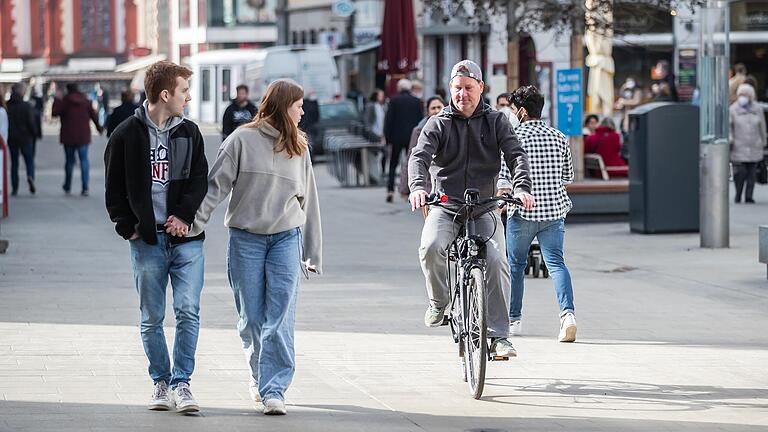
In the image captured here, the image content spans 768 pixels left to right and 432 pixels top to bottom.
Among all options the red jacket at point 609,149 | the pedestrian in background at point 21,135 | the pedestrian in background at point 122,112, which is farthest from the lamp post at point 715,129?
the pedestrian in background at point 21,135

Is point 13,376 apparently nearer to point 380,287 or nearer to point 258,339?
point 258,339

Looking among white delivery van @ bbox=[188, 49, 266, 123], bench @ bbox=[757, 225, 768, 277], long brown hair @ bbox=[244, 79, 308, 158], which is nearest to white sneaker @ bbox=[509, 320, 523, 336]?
long brown hair @ bbox=[244, 79, 308, 158]

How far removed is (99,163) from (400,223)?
17350 millimetres

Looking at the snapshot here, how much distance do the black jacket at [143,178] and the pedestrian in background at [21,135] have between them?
18845 millimetres

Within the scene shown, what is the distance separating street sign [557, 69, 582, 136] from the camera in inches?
806

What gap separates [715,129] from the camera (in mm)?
16766

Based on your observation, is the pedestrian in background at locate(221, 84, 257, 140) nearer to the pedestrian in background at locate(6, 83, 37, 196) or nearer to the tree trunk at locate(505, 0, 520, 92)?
the tree trunk at locate(505, 0, 520, 92)

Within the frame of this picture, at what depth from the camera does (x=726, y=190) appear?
16719 mm

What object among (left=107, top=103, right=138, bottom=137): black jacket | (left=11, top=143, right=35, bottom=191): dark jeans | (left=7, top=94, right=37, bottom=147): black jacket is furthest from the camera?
(left=7, top=94, right=37, bottom=147): black jacket

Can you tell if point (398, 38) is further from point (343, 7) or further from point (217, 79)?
point (217, 79)

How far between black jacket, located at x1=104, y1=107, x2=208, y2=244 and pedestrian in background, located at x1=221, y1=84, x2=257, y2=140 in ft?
49.8

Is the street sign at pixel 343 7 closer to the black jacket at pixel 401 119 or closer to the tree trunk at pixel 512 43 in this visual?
the black jacket at pixel 401 119

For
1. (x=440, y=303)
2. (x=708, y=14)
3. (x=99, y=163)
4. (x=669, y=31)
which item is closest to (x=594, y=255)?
(x=708, y=14)

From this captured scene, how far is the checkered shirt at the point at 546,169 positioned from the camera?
10734 millimetres
